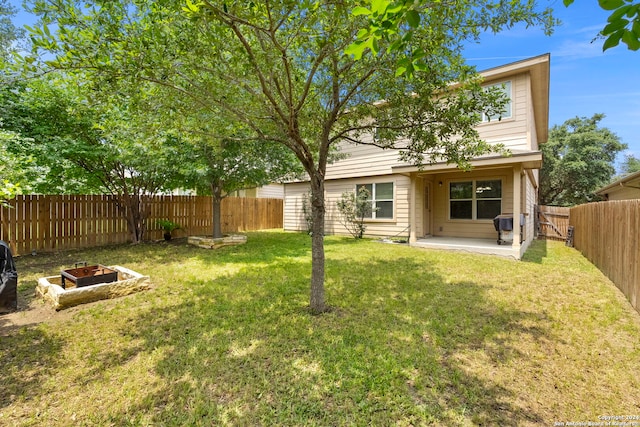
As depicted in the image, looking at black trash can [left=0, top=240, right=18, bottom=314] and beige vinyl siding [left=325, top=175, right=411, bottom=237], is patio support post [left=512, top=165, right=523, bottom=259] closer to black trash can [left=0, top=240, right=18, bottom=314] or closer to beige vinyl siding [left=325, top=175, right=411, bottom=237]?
beige vinyl siding [left=325, top=175, right=411, bottom=237]

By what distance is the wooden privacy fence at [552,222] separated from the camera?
1276cm

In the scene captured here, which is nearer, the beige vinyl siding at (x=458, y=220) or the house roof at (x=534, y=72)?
the house roof at (x=534, y=72)

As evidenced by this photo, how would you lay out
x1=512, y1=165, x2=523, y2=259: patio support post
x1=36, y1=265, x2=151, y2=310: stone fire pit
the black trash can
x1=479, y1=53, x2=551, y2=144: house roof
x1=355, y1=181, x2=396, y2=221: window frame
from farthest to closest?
1. x1=355, y1=181, x2=396, y2=221: window frame
2. x1=479, y1=53, x2=551, y2=144: house roof
3. x1=512, y1=165, x2=523, y2=259: patio support post
4. x1=36, y1=265, x2=151, y2=310: stone fire pit
5. the black trash can

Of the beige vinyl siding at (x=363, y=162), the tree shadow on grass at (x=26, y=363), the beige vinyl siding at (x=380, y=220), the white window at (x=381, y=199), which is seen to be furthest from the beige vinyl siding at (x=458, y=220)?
the tree shadow on grass at (x=26, y=363)

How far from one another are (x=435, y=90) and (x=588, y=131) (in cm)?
2662

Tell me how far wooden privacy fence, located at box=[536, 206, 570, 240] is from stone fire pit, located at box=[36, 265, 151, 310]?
15605 millimetres

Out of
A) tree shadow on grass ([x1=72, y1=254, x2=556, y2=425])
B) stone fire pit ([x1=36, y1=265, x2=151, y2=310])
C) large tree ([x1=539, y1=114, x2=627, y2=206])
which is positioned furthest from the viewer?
large tree ([x1=539, y1=114, x2=627, y2=206])

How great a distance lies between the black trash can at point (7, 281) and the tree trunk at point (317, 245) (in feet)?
13.1

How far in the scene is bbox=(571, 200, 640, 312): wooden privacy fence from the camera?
4.16 metres

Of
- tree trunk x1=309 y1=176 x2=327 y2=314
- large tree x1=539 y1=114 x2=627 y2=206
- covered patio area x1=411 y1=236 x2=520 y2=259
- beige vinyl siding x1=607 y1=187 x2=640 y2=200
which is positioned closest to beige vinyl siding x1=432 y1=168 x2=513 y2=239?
covered patio area x1=411 y1=236 x2=520 y2=259

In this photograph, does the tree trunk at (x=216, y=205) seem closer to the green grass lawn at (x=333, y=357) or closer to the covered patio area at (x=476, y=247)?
the green grass lawn at (x=333, y=357)

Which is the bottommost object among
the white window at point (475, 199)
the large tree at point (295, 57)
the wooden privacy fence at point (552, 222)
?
the wooden privacy fence at point (552, 222)

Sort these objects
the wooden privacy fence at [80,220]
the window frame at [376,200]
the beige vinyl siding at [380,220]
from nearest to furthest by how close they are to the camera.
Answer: the wooden privacy fence at [80,220]
the beige vinyl siding at [380,220]
the window frame at [376,200]

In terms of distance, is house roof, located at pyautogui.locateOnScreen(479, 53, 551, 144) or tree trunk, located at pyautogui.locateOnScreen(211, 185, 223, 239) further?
tree trunk, located at pyautogui.locateOnScreen(211, 185, 223, 239)
